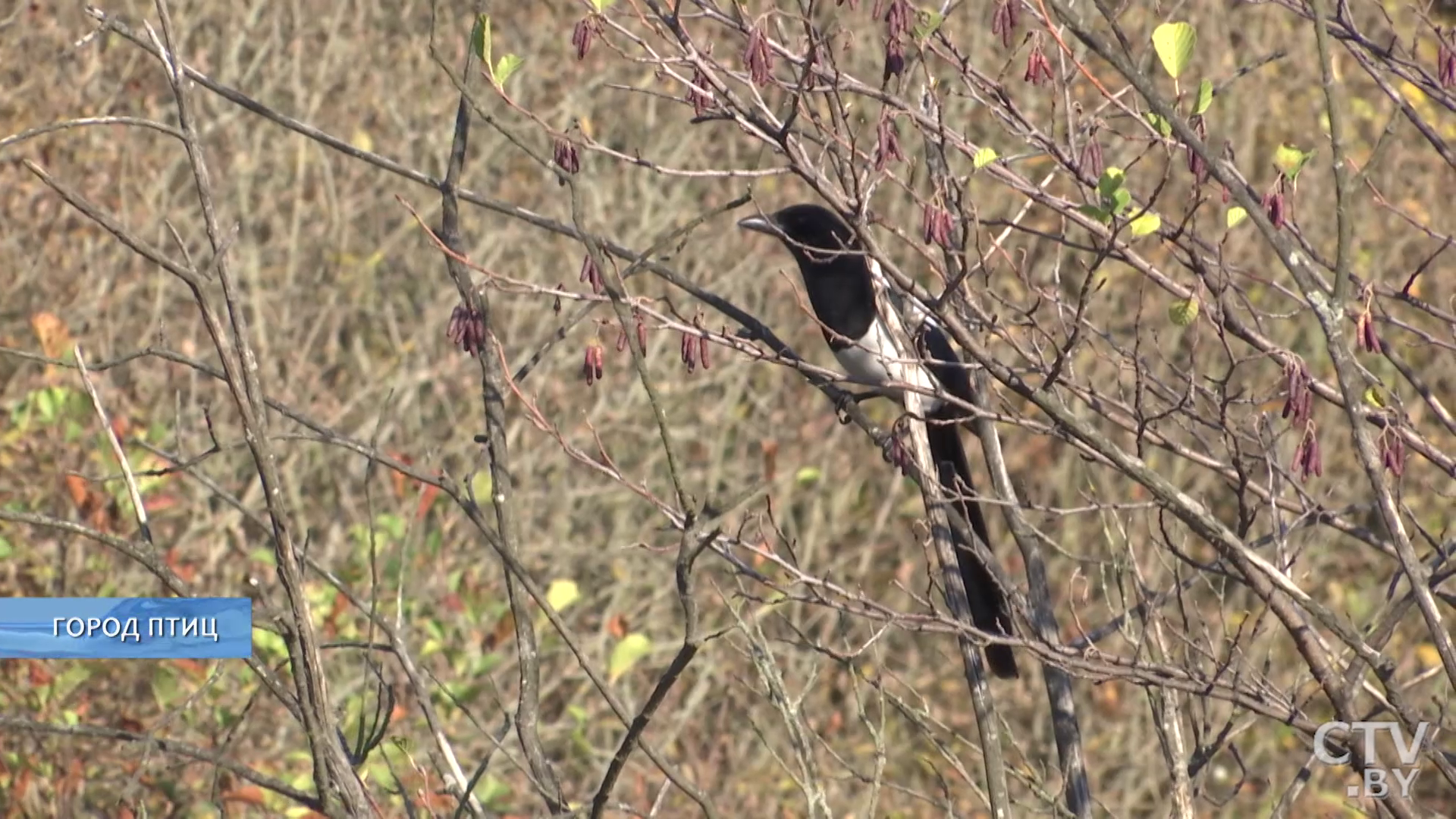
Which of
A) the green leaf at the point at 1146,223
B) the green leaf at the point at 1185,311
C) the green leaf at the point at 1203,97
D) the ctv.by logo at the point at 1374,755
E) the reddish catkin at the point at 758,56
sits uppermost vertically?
the reddish catkin at the point at 758,56

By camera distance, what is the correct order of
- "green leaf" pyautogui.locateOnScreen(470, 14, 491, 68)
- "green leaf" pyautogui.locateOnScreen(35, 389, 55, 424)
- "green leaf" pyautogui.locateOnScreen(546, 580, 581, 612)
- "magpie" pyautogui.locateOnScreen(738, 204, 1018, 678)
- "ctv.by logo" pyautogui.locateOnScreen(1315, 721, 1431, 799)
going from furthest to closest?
1. "green leaf" pyautogui.locateOnScreen(546, 580, 581, 612)
2. "green leaf" pyautogui.locateOnScreen(35, 389, 55, 424)
3. "magpie" pyautogui.locateOnScreen(738, 204, 1018, 678)
4. "green leaf" pyautogui.locateOnScreen(470, 14, 491, 68)
5. "ctv.by logo" pyautogui.locateOnScreen(1315, 721, 1431, 799)

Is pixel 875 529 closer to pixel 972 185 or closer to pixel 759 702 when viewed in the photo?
pixel 759 702

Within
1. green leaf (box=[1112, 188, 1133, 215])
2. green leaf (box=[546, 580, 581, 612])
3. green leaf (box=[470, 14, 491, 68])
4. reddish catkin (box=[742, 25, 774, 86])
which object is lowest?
green leaf (box=[1112, 188, 1133, 215])

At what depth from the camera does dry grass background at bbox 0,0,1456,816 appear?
5059 mm

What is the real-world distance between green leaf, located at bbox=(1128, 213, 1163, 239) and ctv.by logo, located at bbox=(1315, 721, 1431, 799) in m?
0.63

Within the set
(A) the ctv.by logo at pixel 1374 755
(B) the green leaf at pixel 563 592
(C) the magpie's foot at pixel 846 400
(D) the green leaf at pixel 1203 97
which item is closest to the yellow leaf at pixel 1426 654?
(B) the green leaf at pixel 563 592

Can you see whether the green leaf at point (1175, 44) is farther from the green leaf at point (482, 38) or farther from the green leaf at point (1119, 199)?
the green leaf at point (482, 38)

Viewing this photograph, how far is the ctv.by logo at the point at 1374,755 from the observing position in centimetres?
212

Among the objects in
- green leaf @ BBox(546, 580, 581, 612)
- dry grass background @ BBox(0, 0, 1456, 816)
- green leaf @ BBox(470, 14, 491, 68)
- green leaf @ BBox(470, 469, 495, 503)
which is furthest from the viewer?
green leaf @ BBox(470, 469, 495, 503)

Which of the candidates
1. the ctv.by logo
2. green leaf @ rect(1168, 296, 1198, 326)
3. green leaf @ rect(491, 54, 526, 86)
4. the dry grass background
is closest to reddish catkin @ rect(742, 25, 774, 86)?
green leaf @ rect(491, 54, 526, 86)

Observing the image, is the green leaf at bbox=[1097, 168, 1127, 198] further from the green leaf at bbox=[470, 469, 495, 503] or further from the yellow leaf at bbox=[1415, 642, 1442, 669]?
the yellow leaf at bbox=[1415, 642, 1442, 669]

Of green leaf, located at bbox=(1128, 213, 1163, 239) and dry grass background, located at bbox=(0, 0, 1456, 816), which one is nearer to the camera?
green leaf, located at bbox=(1128, 213, 1163, 239)

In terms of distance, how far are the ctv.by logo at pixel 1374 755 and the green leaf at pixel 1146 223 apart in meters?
0.63

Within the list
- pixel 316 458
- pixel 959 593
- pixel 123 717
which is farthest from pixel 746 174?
pixel 316 458
